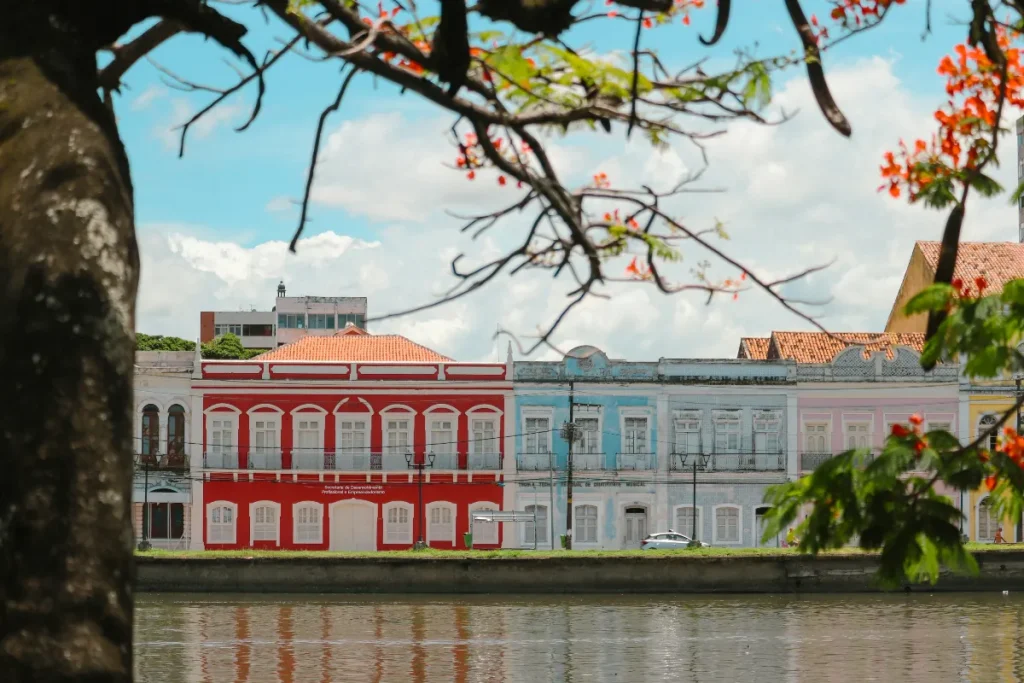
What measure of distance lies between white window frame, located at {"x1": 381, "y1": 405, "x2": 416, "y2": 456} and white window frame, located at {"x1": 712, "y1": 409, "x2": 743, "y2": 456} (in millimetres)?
6976

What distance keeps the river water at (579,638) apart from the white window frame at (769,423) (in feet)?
29.2

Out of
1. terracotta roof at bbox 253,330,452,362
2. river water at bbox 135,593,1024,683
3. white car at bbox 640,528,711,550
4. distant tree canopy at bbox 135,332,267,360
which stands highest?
distant tree canopy at bbox 135,332,267,360

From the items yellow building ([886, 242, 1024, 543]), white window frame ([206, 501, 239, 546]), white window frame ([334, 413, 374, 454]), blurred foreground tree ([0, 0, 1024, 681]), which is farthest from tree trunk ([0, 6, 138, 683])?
white window frame ([206, 501, 239, 546])

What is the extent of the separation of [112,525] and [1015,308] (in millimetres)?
2119

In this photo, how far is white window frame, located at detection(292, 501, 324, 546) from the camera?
3456 centimetres

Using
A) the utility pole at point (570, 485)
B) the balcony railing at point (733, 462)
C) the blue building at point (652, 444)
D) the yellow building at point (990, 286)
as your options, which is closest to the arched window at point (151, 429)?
the blue building at point (652, 444)

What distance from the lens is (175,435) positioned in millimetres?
34719

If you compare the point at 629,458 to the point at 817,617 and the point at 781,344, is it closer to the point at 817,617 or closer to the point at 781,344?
the point at 781,344

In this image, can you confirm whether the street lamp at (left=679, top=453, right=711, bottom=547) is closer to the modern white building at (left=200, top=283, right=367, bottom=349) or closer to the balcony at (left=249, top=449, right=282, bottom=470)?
the balcony at (left=249, top=449, right=282, bottom=470)

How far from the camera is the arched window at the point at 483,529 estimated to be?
3456cm

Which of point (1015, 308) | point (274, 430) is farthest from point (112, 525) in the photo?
point (274, 430)

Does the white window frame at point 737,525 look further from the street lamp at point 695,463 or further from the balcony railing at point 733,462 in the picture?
the balcony railing at point 733,462

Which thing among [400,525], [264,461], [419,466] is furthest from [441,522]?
[264,461]

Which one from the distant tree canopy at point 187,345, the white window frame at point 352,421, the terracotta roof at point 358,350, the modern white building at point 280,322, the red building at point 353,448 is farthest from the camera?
the modern white building at point 280,322
